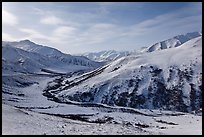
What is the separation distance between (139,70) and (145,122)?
61.9 m

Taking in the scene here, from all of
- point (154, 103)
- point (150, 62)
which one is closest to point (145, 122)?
point (154, 103)

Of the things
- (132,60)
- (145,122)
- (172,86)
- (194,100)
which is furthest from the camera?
(132,60)

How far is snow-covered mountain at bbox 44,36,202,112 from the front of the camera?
82.8 meters

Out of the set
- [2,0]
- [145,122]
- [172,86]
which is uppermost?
[2,0]

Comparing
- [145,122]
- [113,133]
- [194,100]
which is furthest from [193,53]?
[113,133]

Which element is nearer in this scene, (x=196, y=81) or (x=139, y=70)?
(x=196, y=81)

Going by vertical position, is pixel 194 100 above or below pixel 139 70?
below

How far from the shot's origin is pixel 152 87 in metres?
90.4

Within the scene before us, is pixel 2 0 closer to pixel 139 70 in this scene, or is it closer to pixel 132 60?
pixel 139 70

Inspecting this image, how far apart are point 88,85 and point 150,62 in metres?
28.5

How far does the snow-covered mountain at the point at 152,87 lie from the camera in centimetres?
8281

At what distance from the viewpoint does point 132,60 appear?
409 feet

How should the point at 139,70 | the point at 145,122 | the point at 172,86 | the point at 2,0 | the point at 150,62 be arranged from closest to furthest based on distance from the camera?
1. the point at 2,0
2. the point at 145,122
3. the point at 172,86
4. the point at 139,70
5. the point at 150,62

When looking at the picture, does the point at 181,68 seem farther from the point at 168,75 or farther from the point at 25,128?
the point at 25,128
